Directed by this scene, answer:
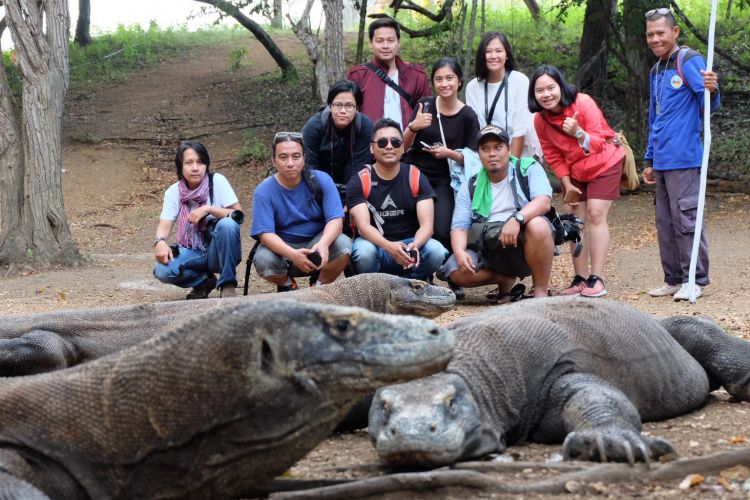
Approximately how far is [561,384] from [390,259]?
3372 mm

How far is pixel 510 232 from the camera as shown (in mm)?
6656

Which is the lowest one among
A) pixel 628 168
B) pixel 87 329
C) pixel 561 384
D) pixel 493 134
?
pixel 87 329

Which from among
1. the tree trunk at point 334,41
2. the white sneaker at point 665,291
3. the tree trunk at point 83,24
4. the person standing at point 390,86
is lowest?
the white sneaker at point 665,291

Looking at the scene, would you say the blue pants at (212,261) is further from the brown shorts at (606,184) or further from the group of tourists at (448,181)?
the brown shorts at (606,184)

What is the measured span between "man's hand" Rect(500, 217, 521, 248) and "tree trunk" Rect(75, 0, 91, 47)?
16.2 meters

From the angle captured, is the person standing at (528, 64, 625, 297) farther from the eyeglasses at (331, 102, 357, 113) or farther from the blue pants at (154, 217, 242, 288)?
the blue pants at (154, 217, 242, 288)

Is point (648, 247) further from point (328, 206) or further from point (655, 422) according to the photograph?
point (655, 422)

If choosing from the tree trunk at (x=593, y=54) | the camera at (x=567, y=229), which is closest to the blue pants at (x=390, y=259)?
the camera at (x=567, y=229)

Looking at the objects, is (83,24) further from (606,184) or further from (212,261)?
(606,184)

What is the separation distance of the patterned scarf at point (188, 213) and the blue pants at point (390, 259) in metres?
1.18

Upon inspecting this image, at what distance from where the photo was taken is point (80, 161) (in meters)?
14.7

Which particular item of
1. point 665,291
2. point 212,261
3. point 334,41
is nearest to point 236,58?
point 334,41

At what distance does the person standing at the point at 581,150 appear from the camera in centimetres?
679

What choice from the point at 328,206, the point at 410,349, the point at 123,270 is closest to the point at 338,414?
the point at 410,349
